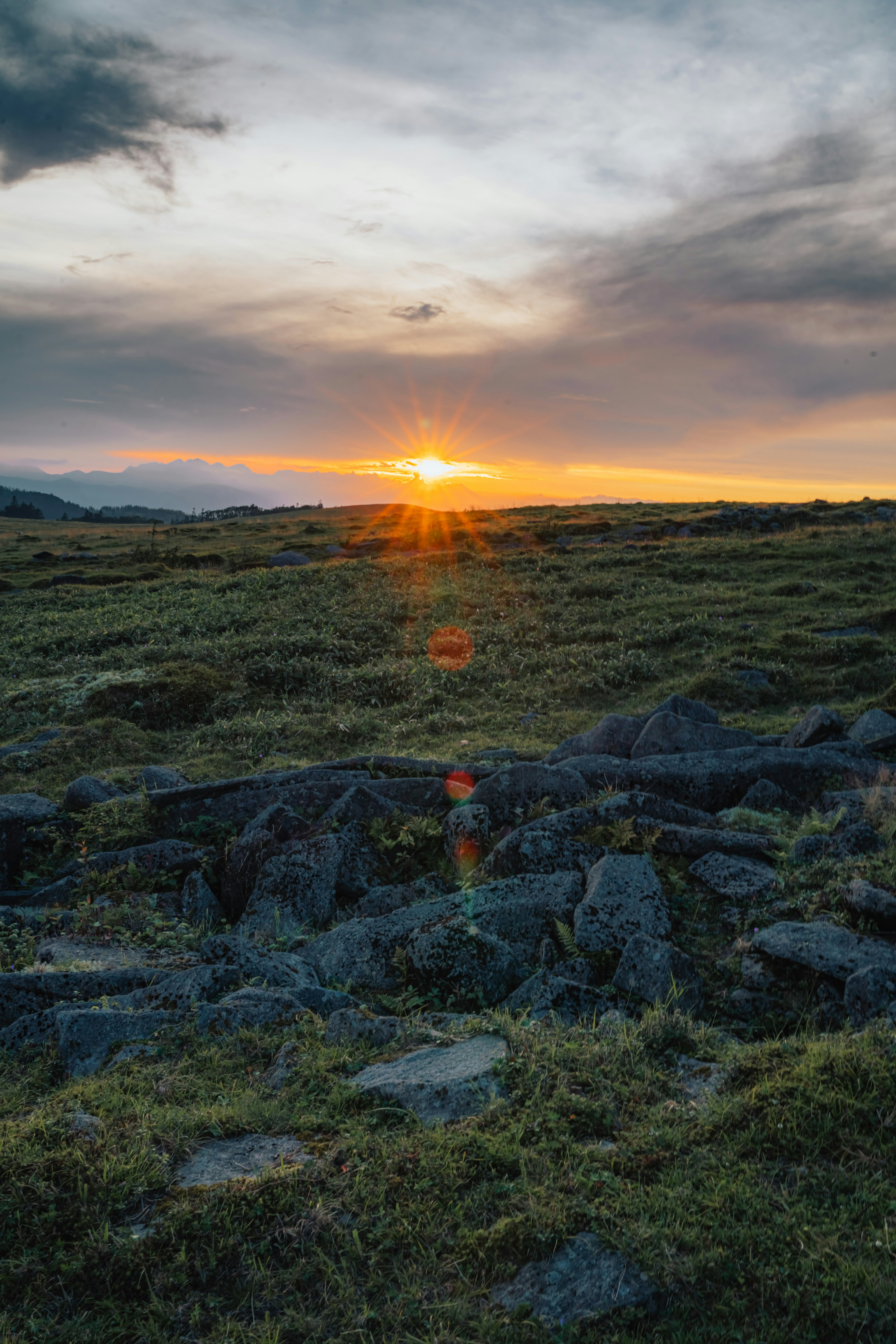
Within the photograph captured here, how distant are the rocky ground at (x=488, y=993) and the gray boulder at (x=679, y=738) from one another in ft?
3.30

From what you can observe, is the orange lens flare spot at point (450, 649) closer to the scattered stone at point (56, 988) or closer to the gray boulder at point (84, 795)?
the gray boulder at point (84, 795)

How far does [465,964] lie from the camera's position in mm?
7273

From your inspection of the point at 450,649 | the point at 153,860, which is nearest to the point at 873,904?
the point at 153,860

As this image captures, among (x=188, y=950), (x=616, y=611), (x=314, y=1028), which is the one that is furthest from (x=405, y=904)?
(x=616, y=611)

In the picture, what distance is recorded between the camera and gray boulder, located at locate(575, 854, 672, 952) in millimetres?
7406

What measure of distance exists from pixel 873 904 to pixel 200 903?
316 inches

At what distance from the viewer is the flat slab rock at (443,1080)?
510 centimetres

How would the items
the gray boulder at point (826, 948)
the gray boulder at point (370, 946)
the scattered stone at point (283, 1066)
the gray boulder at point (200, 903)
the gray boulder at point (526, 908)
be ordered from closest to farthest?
Result: the scattered stone at point (283, 1066), the gray boulder at point (826, 948), the gray boulder at point (370, 946), the gray boulder at point (526, 908), the gray boulder at point (200, 903)

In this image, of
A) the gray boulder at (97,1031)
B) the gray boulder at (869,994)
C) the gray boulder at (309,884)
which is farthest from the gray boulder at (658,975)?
the gray boulder at (309,884)

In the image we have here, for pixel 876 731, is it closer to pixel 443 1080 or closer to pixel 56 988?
pixel 443 1080

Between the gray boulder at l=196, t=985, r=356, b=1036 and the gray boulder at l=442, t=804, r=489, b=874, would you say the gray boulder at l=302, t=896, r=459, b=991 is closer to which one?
the gray boulder at l=196, t=985, r=356, b=1036

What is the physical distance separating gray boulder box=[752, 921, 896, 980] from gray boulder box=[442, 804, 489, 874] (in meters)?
4.02

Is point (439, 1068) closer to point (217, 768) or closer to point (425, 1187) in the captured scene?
point (425, 1187)

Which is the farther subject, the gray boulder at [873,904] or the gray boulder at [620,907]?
the gray boulder at [620,907]
